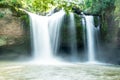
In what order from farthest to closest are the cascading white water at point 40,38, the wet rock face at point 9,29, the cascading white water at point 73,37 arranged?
the cascading white water at point 73,37, the cascading white water at point 40,38, the wet rock face at point 9,29

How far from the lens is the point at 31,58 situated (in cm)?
1552

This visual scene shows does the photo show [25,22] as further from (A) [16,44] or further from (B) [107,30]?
(B) [107,30]

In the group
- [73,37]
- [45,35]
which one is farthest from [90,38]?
[45,35]

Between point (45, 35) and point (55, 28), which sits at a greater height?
point (55, 28)

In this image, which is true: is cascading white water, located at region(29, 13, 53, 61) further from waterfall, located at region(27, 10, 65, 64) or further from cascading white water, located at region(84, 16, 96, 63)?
cascading white water, located at region(84, 16, 96, 63)

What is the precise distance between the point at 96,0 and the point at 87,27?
153 centimetres

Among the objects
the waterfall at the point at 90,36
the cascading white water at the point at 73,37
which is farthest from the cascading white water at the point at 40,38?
→ the waterfall at the point at 90,36

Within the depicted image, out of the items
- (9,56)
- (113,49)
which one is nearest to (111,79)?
(113,49)

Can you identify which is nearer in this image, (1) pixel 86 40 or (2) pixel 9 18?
(2) pixel 9 18

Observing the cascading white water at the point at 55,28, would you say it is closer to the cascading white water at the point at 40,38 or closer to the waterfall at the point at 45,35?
the waterfall at the point at 45,35

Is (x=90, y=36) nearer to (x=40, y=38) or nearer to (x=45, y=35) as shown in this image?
(x=45, y=35)

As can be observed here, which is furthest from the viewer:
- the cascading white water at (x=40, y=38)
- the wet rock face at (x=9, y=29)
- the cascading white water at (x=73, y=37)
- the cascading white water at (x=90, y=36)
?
the cascading white water at (x=90, y=36)

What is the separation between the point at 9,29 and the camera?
14898 millimetres

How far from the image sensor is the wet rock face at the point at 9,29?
48.7 feet
